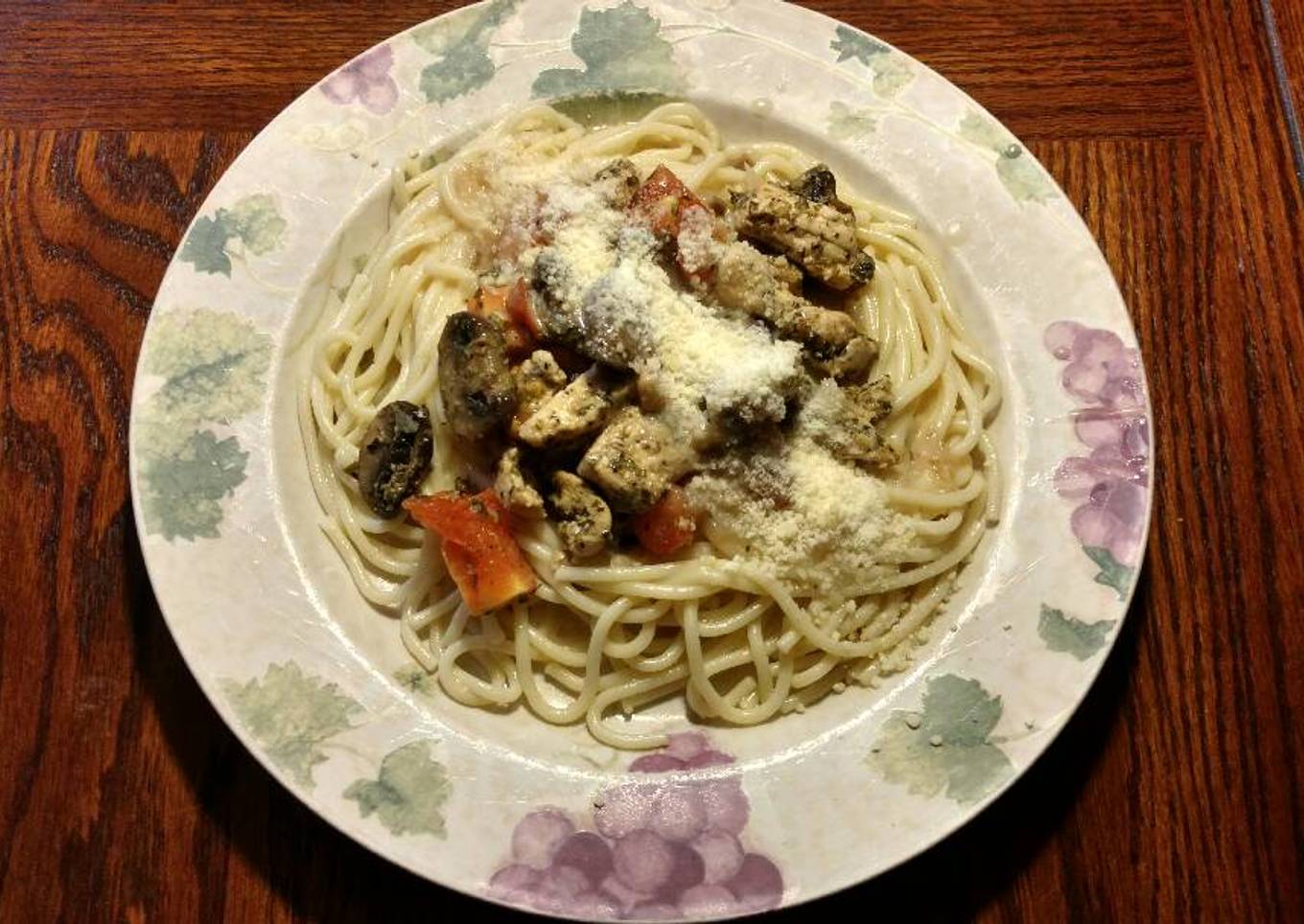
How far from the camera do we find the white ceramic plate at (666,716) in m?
2.60

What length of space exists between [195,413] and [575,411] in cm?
111

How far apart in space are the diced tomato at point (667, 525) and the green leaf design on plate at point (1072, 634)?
1022mm

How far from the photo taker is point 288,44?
3943 mm

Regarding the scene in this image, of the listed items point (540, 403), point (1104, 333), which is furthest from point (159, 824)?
point (1104, 333)

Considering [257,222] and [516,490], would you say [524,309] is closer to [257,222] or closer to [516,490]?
[516,490]

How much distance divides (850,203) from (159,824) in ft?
9.46

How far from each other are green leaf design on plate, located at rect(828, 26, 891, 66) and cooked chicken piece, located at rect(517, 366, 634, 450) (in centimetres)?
148

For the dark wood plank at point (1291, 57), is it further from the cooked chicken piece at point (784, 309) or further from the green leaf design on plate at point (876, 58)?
the cooked chicken piece at point (784, 309)

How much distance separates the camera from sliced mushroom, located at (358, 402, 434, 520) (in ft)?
9.89

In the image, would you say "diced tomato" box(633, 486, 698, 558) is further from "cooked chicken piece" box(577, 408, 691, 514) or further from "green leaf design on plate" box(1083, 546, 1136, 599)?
"green leaf design on plate" box(1083, 546, 1136, 599)

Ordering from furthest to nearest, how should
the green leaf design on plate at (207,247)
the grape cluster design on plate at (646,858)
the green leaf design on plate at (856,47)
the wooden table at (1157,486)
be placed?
the green leaf design on plate at (856,47) → the green leaf design on plate at (207,247) → the wooden table at (1157,486) → the grape cluster design on plate at (646,858)

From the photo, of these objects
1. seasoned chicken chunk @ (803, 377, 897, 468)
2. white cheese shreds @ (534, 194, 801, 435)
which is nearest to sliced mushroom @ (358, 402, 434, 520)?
white cheese shreds @ (534, 194, 801, 435)

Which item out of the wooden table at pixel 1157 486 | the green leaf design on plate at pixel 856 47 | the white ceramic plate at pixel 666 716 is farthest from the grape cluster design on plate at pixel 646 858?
the green leaf design on plate at pixel 856 47

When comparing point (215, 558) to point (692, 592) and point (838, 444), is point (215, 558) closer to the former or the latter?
point (692, 592)
